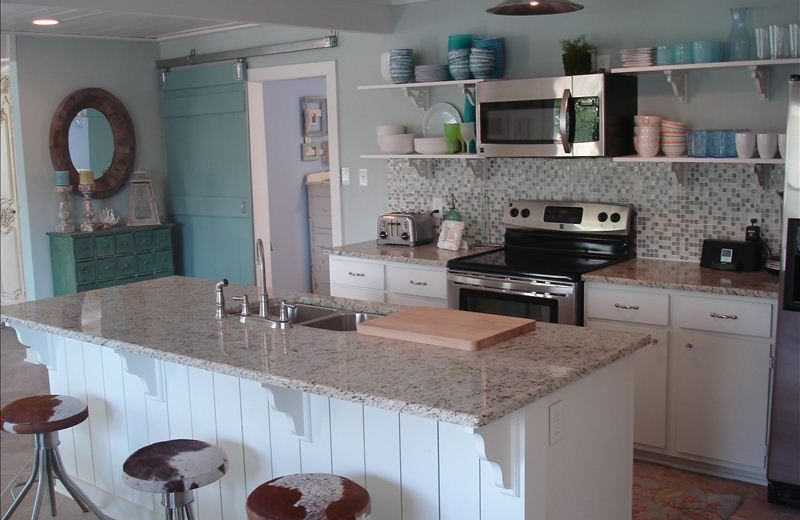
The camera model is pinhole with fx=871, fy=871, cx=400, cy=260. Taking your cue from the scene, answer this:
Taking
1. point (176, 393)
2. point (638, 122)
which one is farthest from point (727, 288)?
point (176, 393)

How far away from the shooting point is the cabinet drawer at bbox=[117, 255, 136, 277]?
6.52m

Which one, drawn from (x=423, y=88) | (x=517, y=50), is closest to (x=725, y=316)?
(x=517, y=50)

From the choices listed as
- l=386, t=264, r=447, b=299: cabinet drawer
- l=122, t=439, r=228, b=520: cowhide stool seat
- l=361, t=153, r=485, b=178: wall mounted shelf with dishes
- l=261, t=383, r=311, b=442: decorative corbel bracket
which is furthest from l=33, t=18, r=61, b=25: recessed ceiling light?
l=261, t=383, r=311, b=442: decorative corbel bracket

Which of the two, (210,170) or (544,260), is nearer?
(544,260)

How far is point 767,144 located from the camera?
3.81 m

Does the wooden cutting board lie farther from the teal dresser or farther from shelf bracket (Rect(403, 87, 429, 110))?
the teal dresser

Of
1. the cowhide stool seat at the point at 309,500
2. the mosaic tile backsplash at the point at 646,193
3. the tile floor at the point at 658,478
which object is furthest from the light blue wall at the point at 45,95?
the cowhide stool seat at the point at 309,500

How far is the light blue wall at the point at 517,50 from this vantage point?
413 cm

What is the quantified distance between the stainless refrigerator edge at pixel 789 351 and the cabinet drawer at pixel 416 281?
1787mm

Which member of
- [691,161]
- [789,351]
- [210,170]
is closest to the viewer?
[789,351]

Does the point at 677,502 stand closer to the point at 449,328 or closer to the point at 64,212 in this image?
the point at 449,328

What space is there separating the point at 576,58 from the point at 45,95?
3.98 m

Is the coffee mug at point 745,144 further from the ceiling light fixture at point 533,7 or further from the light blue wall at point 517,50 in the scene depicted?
the ceiling light fixture at point 533,7

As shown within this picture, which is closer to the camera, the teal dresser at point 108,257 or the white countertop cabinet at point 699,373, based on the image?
the white countertop cabinet at point 699,373
